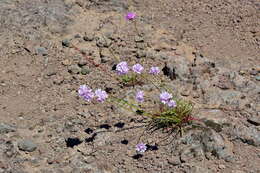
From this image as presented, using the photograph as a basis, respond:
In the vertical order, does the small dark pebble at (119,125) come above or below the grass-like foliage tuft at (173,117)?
below

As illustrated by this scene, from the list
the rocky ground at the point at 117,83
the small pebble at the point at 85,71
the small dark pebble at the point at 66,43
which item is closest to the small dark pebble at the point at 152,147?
the rocky ground at the point at 117,83

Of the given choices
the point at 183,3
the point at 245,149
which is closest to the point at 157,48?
the point at 183,3

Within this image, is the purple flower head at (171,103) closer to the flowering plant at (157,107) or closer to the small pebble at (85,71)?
the flowering plant at (157,107)

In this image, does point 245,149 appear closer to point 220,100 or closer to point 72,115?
point 220,100

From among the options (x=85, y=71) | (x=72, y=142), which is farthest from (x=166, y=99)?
(x=85, y=71)

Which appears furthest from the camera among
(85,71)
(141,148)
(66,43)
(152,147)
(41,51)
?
(66,43)

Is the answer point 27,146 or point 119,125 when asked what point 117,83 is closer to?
point 119,125

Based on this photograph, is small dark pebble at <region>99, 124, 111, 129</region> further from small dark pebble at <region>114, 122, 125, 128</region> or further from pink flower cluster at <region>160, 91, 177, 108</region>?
pink flower cluster at <region>160, 91, 177, 108</region>

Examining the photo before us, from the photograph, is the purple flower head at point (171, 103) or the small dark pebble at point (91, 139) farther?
the small dark pebble at point (91, 139)
